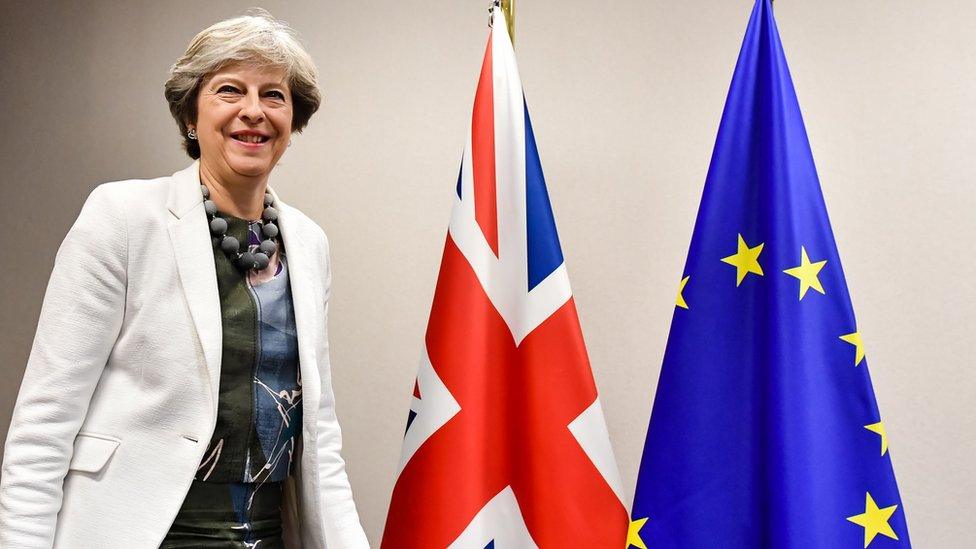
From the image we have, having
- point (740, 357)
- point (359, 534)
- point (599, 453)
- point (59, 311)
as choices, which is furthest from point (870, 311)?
point (59, 311)

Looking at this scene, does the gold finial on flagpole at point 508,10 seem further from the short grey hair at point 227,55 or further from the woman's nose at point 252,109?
the woman's nose at point 252,109

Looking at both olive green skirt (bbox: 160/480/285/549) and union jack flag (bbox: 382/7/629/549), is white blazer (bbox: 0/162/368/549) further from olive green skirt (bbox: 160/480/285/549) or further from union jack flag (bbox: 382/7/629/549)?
union jack flag (bbox: 382/7/629/549)

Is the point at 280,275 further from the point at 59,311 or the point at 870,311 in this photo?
the point at 870,311

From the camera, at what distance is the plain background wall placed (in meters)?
1.98

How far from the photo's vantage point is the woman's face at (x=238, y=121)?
1375 mm

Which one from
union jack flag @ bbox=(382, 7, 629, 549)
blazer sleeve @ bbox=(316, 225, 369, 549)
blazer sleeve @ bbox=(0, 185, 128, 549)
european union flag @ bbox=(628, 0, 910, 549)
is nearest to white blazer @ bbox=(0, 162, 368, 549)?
blazer sleeve @ bbox=(0, 185, 128, 549)

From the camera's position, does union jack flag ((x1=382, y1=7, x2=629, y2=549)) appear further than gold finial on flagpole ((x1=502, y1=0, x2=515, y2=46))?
No

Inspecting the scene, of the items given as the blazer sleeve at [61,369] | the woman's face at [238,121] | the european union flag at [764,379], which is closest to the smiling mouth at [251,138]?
the woman's face at [238,121]

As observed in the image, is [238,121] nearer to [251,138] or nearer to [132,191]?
[251,138]

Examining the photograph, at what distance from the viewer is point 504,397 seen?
1.81 metres

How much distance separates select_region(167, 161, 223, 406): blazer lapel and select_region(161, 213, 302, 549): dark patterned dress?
1.6 inches

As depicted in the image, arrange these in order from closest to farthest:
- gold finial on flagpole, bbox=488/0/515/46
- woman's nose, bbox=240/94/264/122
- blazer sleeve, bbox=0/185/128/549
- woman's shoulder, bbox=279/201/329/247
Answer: blazer sleeve, bbox=0/185/128/549 → woman's nose, bbox=240/94/264/122 → woman's shoulder, bbox=279/201/329/247 → gold finial on flagpole, bbox=488/0/515/46

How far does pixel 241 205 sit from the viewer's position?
4.68ft

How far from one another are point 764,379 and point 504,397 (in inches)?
20.3
